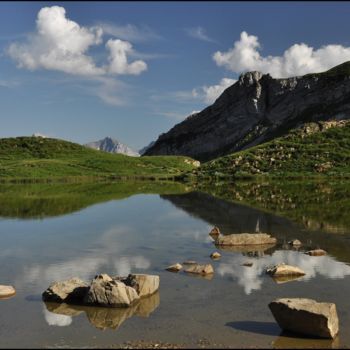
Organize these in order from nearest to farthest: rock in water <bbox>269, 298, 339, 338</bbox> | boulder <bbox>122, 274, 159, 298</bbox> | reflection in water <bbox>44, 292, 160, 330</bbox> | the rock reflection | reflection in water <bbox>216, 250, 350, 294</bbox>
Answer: the rock reflection → rock in water <bbox>269, 298, 339, 338</bbox> → reflection in water <bbox>44, 292, 160, 330</bbox> → boulder <bbox>122, 274, 159, 298</bbox> → reflection in water <bbox>216, 250, 350, 294</bbox>

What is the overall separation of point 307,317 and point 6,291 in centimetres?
1337

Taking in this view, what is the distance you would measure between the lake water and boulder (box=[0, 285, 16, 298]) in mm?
494

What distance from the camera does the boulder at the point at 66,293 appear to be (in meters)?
21.8

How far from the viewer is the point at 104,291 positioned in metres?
21.1

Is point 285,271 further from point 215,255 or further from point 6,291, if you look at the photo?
point 6,291

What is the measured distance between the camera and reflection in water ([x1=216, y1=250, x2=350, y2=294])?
84.6 feet

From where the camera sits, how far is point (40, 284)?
24.9 meters

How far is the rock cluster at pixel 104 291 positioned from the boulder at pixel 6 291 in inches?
68.3

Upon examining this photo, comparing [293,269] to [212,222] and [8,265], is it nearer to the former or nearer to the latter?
[8,265]

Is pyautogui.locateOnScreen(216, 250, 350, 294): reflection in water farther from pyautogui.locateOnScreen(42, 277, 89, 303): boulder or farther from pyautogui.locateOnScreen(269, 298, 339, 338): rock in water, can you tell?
pyautogui.locateOnScreen(42, 277, 89, 303): boulder

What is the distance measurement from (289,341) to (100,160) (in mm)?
180948

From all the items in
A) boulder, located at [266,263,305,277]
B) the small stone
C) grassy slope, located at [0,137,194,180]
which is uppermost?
grassy slope, located at [0,137,194,180]

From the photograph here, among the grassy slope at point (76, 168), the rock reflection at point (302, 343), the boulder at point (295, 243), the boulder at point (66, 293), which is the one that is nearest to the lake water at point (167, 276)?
the rock reflection at point (302, 343)

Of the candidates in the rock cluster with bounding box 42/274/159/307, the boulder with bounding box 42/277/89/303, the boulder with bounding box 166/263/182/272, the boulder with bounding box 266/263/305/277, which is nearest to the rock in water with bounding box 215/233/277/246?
the boulder with bounding box 166/263/182/272
